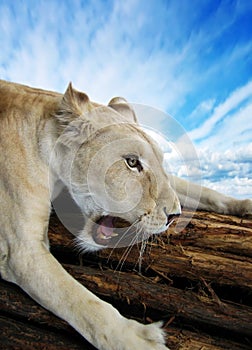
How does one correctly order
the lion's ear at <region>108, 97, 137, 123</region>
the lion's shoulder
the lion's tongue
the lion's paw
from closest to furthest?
the lion's paw
the lion's tongue
the lion's shoulder
the lion's ear at <region>108, 97, 137, 123</region>

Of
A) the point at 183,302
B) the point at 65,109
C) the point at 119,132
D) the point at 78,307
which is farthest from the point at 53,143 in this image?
the point at 183,302

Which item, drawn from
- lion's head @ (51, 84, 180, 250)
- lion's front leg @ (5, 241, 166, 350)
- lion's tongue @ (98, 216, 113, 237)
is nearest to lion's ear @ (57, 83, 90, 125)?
lion's head @ (51, 84, 180, 250)

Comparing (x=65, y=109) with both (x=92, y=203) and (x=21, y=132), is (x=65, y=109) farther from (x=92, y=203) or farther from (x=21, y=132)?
(x=92, y=203)

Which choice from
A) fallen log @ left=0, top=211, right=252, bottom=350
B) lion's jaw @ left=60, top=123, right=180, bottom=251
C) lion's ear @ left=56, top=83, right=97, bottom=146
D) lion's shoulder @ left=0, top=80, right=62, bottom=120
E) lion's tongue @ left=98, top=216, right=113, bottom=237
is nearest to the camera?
fallen log @ left=0, top=211, right=252, bottom=350

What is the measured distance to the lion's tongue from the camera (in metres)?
2.70

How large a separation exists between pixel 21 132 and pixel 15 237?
828mm

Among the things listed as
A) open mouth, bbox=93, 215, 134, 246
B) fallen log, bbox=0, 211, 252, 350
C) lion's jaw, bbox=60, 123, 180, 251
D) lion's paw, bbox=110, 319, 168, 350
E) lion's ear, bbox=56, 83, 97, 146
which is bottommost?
lion's paw, bbox=110, 319, 168, 350

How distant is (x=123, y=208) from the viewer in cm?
250

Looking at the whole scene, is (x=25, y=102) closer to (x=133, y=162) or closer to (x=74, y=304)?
(x=133, y=162)

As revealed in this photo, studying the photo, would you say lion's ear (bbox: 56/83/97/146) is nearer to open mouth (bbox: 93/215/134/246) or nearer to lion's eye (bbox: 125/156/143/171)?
lion's eye (bbox: 125/156/143/171)

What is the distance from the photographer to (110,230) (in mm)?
2795

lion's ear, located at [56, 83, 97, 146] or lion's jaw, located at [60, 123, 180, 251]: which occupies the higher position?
Result: lion's ear, located at [56, 83, 97, 146]

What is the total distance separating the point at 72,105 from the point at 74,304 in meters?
1.35

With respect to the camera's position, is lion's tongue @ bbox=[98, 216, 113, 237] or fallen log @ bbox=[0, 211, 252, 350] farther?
lion's tongue @ bbox=[98, 216, 113, 237]
